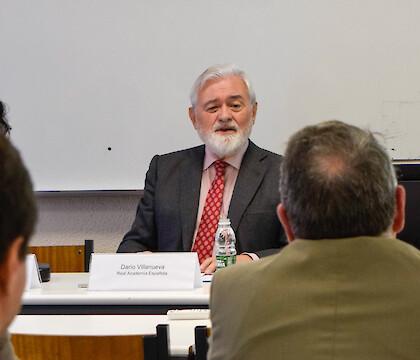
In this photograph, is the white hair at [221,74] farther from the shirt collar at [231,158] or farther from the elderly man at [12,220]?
the elderly man at [12,220]

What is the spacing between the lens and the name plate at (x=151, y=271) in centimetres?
256

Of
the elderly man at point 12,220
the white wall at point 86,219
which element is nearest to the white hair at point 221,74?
the white wall at point 86,219

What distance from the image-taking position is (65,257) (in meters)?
3.56

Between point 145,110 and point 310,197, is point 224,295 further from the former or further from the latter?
point 145,110

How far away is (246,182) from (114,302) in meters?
1.18

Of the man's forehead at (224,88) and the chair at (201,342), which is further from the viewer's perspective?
the man's forehead at (224,88)

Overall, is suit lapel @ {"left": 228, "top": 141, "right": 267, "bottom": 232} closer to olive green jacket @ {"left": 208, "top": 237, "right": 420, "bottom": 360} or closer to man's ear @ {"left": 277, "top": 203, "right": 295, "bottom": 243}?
man's ear @ {"left": 277, "top": 203, "right": 295, "bottom": 243}

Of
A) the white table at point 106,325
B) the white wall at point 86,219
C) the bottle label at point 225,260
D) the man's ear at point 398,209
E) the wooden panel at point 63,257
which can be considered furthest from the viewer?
the white wall at point 86,219

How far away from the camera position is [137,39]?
4.46m

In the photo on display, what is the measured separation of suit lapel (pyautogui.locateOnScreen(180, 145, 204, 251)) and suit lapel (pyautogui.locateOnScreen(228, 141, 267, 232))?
0.19 metres

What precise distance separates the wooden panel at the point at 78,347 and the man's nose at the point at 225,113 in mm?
1976

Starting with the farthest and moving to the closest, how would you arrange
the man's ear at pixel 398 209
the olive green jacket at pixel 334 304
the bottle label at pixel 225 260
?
1. the bottle label at pixel 225 260
2. the man's ear at pixel 398 209
3. the olive green jacket at pixel 334 304

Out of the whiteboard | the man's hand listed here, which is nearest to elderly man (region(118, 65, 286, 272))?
the man's hand

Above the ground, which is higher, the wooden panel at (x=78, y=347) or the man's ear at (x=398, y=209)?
the man's ear at (x=398, y=209)
